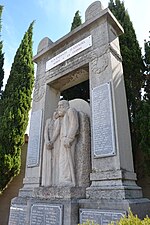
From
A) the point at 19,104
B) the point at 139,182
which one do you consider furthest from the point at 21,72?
the point at 139,182

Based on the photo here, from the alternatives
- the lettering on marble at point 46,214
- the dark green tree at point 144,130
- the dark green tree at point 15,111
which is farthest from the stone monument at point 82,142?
the dark green tree at point 15,111

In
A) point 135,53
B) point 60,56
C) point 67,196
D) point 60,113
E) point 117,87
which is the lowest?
point 67,196

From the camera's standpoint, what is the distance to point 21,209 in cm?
443

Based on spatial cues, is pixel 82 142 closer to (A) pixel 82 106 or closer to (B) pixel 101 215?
(A) pixel 82 106

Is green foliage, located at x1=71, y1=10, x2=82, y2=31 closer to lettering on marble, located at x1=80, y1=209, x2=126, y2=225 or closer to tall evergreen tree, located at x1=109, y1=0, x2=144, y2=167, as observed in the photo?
tall evergreen tree, located at x1=109, y1=0, x2=144, y2=167

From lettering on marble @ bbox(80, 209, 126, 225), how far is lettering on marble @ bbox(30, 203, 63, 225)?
0.41 metres

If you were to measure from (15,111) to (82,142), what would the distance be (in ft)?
14.3

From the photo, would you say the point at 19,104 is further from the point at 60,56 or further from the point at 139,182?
the point at 139,182

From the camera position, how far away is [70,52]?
5.55 meters

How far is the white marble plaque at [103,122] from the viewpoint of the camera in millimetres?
3762

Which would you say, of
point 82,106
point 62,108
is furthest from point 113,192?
point 82,106

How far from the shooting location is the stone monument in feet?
11.1

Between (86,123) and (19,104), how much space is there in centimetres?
433

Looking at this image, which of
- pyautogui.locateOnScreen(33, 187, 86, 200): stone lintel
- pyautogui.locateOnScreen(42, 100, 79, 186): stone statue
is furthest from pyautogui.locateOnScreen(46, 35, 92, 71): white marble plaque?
pyautogui.locateOnScreen(33, 187, 86, 200): stone lintel
